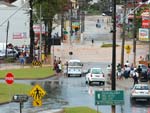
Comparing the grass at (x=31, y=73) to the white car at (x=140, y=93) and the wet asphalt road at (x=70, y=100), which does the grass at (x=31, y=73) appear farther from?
the white car at (x=140, y=93)

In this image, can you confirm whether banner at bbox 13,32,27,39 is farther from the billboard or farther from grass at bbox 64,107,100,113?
grass at bbox 64,107,100,113

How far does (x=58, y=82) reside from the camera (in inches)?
2216

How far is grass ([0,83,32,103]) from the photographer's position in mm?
43275

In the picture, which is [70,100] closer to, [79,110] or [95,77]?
[79,110]

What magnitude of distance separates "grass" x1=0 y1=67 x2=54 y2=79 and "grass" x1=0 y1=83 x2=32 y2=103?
7.79 metres

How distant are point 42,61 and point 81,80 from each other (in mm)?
18406

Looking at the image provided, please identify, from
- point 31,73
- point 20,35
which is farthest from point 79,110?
point 20,35

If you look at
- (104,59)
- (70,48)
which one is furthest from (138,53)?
(70,48)

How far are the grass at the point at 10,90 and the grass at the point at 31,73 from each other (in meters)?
7.79

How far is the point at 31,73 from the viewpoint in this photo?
6288 centimetres

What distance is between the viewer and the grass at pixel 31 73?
60.2 m

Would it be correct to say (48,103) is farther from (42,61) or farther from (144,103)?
(42,61)

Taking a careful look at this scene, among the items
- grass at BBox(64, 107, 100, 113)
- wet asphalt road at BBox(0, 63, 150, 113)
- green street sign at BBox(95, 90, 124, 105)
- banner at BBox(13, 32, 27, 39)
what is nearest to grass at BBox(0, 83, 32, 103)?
wet asphalt road at BBox(0, 63, 150, 113)

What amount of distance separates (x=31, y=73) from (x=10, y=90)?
15.9 m
